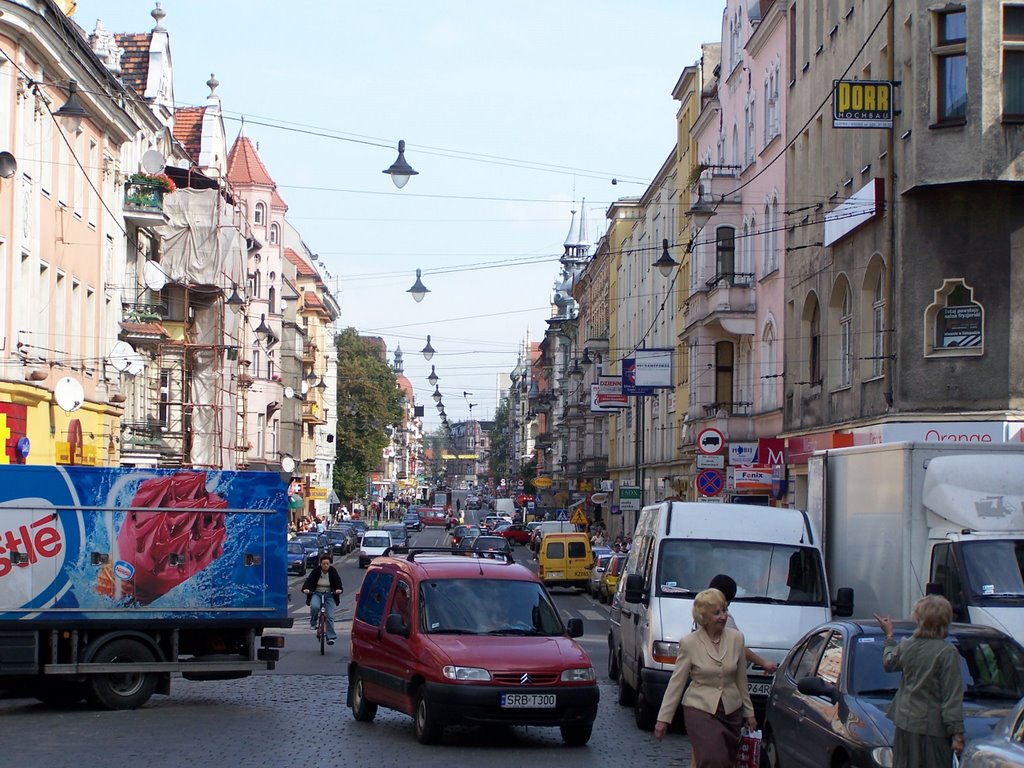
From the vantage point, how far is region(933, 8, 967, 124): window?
87.9 ft

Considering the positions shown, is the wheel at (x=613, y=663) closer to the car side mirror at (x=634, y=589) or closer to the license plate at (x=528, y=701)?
the car side mirror at (x=634, y=589)

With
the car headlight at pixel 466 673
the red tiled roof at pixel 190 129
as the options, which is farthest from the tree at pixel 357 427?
the car headlight at pixel 466 673

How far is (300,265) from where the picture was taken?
11412cm

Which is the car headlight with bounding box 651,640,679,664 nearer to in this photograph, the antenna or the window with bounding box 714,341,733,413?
the antenna

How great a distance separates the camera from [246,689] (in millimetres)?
20781

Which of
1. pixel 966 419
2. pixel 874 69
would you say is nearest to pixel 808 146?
pixel 874 69

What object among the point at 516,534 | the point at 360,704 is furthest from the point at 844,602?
the point at 516,534

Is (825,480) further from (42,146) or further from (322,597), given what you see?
(42,146)

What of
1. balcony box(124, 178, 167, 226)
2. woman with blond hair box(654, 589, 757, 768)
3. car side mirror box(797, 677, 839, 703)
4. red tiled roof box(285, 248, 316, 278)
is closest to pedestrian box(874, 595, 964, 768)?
woman with blond hair box(654, 589, 757, 768)

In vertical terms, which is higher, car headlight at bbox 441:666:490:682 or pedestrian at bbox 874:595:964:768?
pedestrian at bbox 874:595:964:768

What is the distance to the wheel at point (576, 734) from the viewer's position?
14.6 meters

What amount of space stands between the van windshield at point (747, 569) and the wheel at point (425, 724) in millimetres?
3122

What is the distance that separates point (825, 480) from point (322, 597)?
10816 millimetres

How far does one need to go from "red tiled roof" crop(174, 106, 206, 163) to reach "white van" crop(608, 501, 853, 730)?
51.2 m
